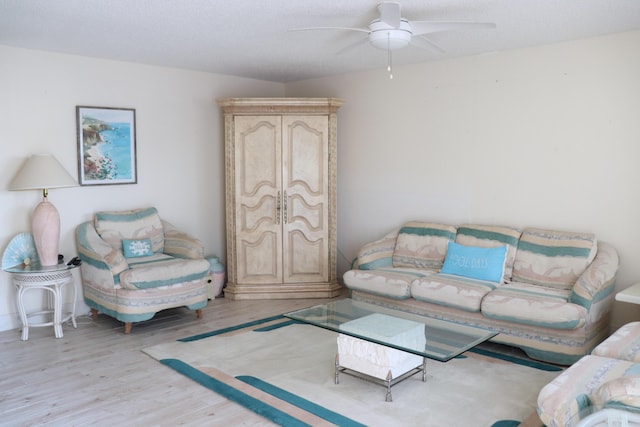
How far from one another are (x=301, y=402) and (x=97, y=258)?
7.68 feet

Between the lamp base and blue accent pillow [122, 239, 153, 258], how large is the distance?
24.2 inches

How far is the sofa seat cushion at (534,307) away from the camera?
11.8ft

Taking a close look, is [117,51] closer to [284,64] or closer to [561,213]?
[284,64]

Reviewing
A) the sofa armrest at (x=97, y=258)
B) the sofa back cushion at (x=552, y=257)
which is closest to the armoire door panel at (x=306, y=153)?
the sofa armrest at (x=97, y=258)

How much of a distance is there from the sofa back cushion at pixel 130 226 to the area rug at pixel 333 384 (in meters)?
1.24

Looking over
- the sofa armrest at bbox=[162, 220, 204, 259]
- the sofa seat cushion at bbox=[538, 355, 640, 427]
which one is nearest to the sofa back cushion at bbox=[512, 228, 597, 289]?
the sofa seat cushion at bbox=[538, 355, 640, 427]

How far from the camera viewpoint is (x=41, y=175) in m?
4.30

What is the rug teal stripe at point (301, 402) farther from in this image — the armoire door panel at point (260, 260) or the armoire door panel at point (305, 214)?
the armoire door panel at point (305, 214)

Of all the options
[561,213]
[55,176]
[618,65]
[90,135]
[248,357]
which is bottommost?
[248,357]

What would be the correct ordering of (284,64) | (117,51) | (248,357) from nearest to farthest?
(248,357), (117,51), (284,64)

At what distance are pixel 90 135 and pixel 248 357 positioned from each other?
2.59 m

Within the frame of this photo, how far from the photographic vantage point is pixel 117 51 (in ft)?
15.4

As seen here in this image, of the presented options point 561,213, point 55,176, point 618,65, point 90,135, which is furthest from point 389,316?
point 90,135

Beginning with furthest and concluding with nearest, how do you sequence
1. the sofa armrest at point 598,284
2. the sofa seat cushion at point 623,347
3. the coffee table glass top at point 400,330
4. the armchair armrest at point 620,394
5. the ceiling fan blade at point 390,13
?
the sofa armrest at point 598,284, the ceiling fan blade at point 390,13, the coffee table glass top at point 400,330, the sofa seat cushion at point 623,347, the armchair armrest at point 620,394
